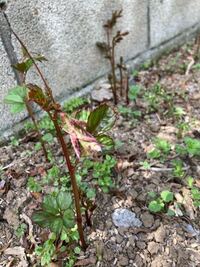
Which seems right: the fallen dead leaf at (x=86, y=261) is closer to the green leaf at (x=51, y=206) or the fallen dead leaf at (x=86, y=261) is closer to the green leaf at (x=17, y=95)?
the green leaf at (x=51, y=206)

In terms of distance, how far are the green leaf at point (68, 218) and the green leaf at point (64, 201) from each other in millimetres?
21

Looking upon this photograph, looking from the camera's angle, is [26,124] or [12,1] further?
[26,124]

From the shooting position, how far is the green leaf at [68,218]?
1.53 meters

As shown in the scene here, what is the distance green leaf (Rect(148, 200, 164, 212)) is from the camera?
1929 millimetres

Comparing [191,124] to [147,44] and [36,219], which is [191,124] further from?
[36,219]

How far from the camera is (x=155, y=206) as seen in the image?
194 centimetres

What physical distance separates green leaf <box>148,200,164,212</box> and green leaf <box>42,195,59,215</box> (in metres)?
0.60

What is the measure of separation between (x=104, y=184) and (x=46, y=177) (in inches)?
13.6

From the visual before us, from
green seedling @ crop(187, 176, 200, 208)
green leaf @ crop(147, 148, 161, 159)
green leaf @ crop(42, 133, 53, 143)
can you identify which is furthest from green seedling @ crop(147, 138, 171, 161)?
green leaf @ crop(42, 133, 53, 143)

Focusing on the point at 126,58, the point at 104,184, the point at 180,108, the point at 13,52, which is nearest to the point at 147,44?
the point at 126,58

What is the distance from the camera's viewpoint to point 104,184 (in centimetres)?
206

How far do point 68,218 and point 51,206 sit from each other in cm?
9

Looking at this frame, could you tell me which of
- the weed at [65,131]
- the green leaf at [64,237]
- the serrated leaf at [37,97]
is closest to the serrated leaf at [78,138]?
the weed at [65,131]

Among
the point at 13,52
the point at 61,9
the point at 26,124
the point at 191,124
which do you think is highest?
the point at 61,9
